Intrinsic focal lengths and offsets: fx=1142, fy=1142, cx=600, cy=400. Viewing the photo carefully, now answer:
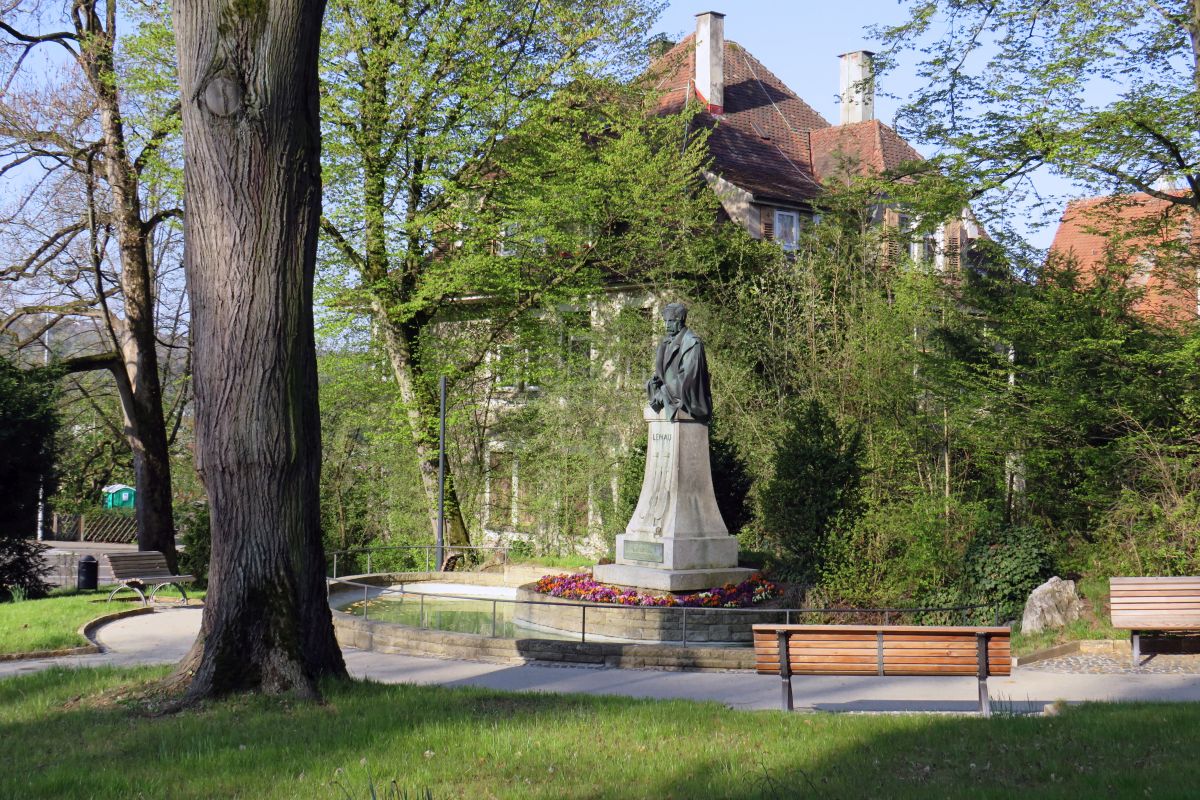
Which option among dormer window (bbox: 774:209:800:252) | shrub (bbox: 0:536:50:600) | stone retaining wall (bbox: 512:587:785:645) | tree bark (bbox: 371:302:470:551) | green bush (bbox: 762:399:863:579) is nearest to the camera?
stone retaining wall (bbox: 512:587:785:645)

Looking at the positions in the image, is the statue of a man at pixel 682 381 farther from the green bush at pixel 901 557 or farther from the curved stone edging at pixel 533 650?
the curved stone edging at pixel 533 650

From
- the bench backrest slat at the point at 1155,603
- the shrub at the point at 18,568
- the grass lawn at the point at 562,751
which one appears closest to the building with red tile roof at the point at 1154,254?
the bench backrest slat at the point at 1155,603

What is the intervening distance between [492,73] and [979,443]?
12.0m

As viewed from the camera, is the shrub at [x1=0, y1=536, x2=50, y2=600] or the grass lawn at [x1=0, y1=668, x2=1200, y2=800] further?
the shrub at [x1=0, y1=536, x2=50, y2=600]

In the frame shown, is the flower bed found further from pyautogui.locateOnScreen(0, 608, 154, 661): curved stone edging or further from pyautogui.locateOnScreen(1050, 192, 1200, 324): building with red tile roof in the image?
pyautogui.locateOnScreen(1050, 192, 1200, 324): building with red tile roof

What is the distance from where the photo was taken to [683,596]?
15.4 m

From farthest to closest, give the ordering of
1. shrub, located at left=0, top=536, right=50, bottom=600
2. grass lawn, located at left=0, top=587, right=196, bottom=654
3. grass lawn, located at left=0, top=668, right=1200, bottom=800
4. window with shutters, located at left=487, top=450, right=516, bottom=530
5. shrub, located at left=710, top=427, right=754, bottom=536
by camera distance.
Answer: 1. window with shutters, located at left=487, top=450, right=516, bottom=530
2. shrub, located at left=710, top=427, right=754, bottom=536
3. shrub, located at left=0, top=536, right=50, bottom=600
4. grass lawn, located at left=0, top=587, right=196, bottom=654
5. grass lawn, located at left=0, top=668, right=1200, bottom=800

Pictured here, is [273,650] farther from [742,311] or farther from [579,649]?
[742,311]

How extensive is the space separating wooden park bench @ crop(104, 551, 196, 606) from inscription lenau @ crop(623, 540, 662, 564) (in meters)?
6.76

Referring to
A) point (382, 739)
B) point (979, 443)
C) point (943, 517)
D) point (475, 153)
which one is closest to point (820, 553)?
point (943, 517)

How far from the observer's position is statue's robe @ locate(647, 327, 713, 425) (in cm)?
1625

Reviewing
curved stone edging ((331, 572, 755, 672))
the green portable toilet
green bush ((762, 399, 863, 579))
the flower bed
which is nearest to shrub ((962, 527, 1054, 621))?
green bush ((762, 399, 863, 579))

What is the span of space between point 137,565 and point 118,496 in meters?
32.5

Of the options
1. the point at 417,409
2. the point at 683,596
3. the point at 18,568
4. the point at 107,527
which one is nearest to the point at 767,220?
the point at 417,409
